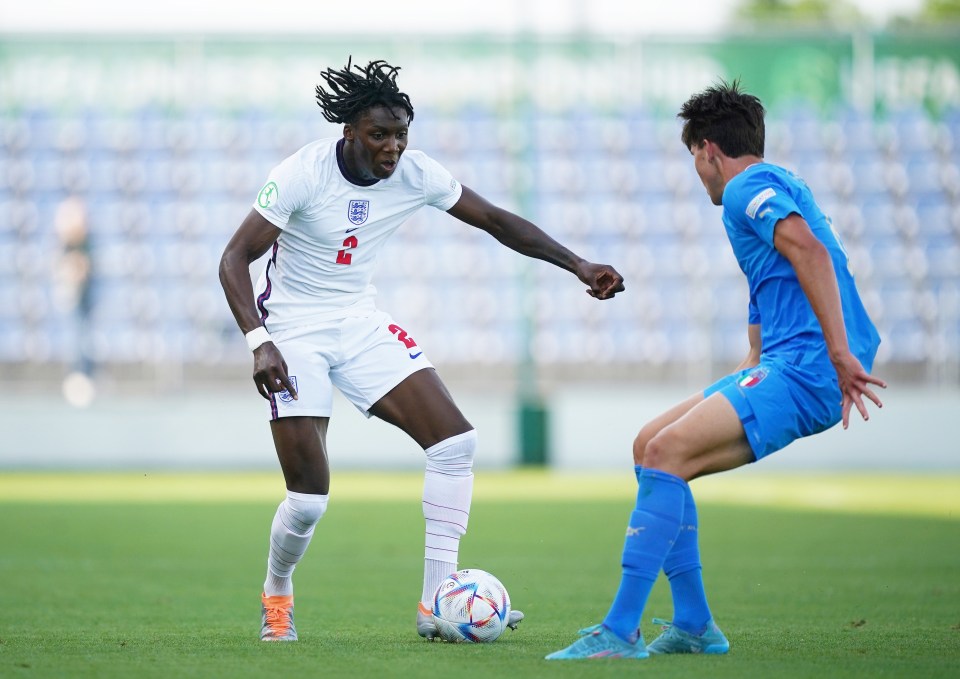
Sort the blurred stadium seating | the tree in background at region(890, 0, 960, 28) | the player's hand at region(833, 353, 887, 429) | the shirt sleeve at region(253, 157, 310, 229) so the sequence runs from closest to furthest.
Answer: the player's hand at region(833, 353, 887, 429) → the shirt sleeve at region(253, 157, 310, 229) → the blurred stadium seating → the tree in background at region(890, 0, 960, 28)

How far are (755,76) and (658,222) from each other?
2.86m

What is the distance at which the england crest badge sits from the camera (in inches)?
249

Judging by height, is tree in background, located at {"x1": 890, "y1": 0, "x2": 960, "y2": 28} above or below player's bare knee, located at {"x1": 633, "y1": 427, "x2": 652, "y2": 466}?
above

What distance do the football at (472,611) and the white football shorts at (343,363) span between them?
0.96 m

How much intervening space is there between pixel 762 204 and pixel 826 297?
0.43 m

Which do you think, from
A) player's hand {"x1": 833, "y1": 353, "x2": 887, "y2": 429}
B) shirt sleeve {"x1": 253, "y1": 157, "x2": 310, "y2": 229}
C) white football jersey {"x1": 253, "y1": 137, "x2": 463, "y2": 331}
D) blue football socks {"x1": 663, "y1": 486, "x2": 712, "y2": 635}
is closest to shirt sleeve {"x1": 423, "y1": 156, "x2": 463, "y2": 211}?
white football jersey {"x1": 253, "y1": 137, "x2": 463, "y2": 331}

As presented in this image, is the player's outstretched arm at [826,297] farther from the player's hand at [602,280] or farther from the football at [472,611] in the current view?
the football at [472,611]

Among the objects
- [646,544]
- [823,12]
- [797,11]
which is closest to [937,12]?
[823,12]

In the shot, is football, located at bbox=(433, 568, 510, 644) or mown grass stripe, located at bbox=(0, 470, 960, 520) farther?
mown grass stripe, located at bbox=(0, 470, 960, 520)

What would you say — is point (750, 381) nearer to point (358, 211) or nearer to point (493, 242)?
point (358, 211)

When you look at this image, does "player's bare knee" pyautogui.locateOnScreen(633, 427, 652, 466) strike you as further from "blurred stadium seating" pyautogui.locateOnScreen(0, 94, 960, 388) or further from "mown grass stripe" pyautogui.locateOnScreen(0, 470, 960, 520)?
"blurred stadium seating" pyautogui.locateOnScreen(0, 94, 960, 388)

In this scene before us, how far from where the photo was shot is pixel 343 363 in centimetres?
631

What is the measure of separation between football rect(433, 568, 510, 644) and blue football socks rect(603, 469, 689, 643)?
845 millimetres

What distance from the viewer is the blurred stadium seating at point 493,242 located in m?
20.1
